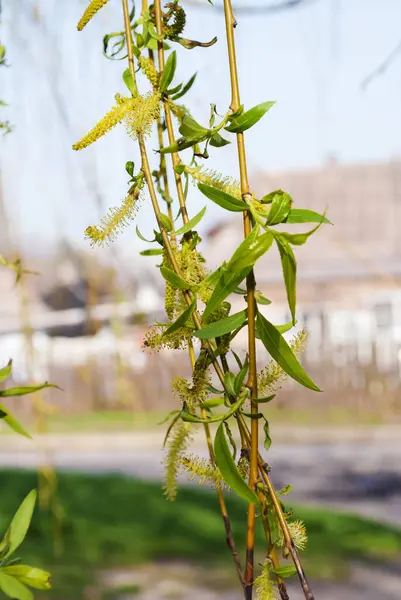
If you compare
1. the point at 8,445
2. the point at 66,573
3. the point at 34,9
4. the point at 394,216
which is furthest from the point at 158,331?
the point at 394,216

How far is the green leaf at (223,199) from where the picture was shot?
32 cm

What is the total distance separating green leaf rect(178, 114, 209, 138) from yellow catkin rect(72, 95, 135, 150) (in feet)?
0.08

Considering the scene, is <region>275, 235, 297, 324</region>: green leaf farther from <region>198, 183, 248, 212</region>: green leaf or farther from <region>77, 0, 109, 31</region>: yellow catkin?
<region>77, 0, 109, 31</region>: yellow catkin

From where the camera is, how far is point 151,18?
43 centimetres

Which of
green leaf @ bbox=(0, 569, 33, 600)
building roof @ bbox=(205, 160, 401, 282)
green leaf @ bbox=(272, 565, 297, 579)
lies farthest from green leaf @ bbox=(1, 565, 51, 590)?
building roof @ bbox=(205, 160, 401, 282)

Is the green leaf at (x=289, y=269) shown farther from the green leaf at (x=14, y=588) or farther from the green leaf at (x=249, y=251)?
the green leaf at (x=14, y=588)

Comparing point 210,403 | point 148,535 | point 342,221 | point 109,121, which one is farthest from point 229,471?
point 342,221

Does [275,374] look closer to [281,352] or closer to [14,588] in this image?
[281,352]

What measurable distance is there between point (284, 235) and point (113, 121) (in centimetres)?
8

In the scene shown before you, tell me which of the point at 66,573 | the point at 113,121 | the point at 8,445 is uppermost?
the point at 113,121

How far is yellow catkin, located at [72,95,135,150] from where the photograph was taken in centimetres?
34

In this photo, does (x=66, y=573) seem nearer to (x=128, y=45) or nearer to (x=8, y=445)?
(x=128, y=45)

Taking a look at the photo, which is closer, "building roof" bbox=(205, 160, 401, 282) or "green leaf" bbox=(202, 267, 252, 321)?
"green leaf" bbox=(202, 267, 252, 321)

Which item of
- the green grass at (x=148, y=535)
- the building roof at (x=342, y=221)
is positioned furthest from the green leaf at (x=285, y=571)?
the building roof at (x=342, y=221)
